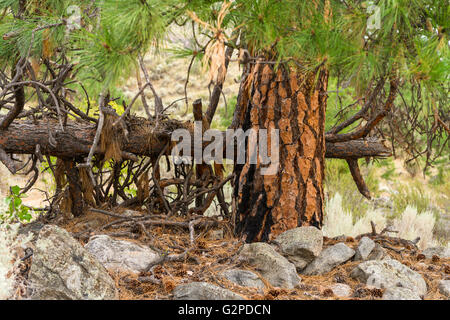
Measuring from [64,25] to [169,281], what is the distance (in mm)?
1548

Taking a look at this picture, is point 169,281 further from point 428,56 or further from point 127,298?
point 428,56

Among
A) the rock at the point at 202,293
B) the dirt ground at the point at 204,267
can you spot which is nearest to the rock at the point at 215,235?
Answer: the dirt ground at the point at 204,267

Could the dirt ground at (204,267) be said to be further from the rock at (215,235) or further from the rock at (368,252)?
the rock at (368,252)

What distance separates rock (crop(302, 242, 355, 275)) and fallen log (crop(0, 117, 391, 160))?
998 mm

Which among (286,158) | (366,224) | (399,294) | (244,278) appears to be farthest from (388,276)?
(366,224)

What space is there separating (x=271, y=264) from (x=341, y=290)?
16.7 inches

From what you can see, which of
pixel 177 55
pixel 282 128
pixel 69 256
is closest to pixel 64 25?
pixel 177 55

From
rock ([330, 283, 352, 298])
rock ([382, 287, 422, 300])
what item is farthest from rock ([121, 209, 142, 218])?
rock ([382, 287, 422, 300])

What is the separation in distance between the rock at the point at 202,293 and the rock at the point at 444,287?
1.26 m

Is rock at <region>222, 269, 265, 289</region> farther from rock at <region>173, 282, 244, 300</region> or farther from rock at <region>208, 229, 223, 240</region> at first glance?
rock at <region>208, 229, 223, 240</region>

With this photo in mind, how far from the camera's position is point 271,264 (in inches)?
113

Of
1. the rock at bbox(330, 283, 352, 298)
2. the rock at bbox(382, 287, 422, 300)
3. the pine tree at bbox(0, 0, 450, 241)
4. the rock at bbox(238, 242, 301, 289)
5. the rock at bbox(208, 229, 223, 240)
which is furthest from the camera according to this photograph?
the rock at bbox(208, 229, 223, 240)

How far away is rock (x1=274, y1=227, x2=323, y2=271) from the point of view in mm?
3027

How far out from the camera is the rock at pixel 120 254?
2828 millimetres
